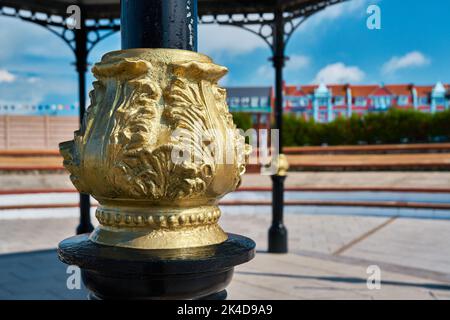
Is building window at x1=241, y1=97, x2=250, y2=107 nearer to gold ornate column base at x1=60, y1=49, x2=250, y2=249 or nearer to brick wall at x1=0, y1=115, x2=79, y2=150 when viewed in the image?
brick wall at x1=0, y1=115, x2=79, y2=150

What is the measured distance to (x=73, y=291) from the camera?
4602 mm

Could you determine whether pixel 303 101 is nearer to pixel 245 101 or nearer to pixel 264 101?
pixel 264 101

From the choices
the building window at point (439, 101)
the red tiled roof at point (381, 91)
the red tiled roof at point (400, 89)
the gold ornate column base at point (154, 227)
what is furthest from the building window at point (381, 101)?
the gold ornate column base at point (154, 227)

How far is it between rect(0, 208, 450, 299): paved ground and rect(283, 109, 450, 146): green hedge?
2546cm

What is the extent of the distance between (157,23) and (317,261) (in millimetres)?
5170

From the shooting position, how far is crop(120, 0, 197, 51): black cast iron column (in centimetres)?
122

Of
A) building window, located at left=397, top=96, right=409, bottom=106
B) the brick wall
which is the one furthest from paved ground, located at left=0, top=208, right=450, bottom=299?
building window, located at left=397, top=96, right=409, bottom=106

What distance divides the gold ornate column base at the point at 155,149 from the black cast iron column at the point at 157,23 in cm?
7

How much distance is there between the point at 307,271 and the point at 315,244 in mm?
1817

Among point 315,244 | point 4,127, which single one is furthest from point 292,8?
point 4,127

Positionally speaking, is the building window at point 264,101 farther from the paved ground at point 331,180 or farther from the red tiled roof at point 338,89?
the paved ground at point 331,180

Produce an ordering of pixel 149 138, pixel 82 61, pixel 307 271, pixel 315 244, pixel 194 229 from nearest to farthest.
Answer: pixel 149 138, pixel 194 229, pixel 307 271, pixel 82 61, pixel 315 244

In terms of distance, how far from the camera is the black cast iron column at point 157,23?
1.22 meters
